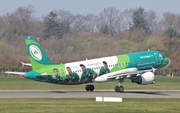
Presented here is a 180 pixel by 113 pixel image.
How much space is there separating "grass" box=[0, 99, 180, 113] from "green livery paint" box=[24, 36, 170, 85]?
9983 millimetres

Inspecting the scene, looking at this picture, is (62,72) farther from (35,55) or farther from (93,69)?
(93,69)

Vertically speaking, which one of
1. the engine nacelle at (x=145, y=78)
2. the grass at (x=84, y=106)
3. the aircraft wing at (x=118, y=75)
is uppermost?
the aircraft wing at (x=118, y=75)

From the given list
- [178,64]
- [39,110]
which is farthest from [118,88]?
[178,64]

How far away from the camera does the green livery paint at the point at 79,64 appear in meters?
61.1

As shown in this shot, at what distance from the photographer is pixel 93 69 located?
209ft

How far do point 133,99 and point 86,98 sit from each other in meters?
4.24

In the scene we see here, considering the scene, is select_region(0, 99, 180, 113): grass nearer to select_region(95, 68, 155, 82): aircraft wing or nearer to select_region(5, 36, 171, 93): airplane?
select_region(5, 36, 171, 93): airplane

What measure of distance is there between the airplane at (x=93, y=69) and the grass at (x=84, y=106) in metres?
10.0

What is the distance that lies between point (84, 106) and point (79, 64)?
18.3m

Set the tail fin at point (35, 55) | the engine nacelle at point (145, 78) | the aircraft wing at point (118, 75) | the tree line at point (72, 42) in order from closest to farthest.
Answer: the tail fin at point (35, 55)
the engine nacelle at point (145, 78)
the aircraft wing at point (118, 75)
the tree line at point (72, 42)

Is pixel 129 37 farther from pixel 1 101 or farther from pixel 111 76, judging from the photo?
pixel 1 101

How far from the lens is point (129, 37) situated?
174 metres

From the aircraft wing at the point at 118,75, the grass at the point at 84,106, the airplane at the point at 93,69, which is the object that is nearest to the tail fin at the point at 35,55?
the airplane at the point at 93,69

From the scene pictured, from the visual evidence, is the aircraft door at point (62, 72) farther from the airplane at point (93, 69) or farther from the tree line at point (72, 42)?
the tree line at point (72, 42)
